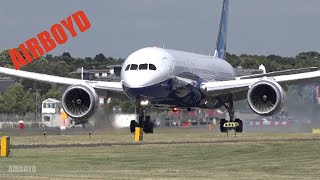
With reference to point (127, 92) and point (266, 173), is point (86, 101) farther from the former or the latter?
point (266, 173)

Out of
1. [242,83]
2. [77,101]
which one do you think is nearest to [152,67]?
[77,101]

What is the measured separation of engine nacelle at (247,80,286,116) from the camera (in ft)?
206

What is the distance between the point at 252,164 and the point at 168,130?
35.0 metres

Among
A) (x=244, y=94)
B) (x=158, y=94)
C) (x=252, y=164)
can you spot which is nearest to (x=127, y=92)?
(x=158, y=94)

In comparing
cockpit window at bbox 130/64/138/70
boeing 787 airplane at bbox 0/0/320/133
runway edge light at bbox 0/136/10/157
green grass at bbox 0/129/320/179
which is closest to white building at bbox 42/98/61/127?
boeing 787 airplane at bbox 0/0/320/133

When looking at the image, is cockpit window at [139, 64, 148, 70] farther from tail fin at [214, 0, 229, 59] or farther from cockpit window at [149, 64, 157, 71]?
tail fin at [214, 0, 229, 59]

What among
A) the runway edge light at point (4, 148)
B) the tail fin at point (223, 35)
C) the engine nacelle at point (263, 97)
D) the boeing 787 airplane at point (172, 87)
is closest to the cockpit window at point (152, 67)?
the boeing 787 airplane at point (172, 87)

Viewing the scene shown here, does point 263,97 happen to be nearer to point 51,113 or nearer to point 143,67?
point 143,67

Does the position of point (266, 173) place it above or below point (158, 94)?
below

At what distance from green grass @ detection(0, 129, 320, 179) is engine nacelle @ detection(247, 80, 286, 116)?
1285 centimetres

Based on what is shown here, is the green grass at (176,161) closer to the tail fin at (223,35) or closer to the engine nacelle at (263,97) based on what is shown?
the engine nacelle at (263,97)

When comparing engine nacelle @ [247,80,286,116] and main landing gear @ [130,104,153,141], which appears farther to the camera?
main landing gear @ [130,104,153,141]

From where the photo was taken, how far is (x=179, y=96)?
214 feet

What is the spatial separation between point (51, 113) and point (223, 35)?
19.4m
